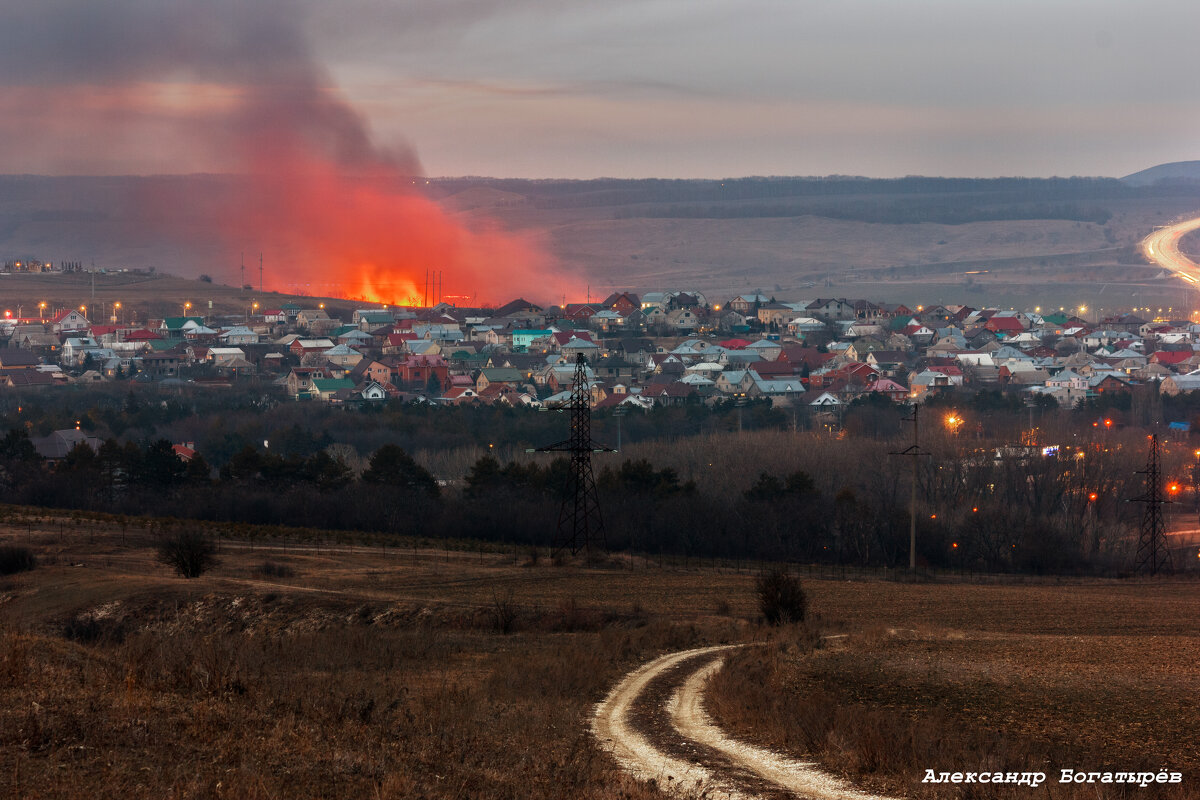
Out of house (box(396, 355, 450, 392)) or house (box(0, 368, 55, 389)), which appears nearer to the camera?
house (box(0, 368, 55, 389))

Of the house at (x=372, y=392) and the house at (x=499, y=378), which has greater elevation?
the house at (x=499, y=378)

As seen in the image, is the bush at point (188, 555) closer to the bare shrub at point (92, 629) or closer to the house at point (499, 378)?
the bare shrub at point (92, 629)

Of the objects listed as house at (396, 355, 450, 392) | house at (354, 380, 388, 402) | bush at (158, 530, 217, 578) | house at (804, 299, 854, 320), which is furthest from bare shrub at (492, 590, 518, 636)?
house at (804, 299, 854, 320)

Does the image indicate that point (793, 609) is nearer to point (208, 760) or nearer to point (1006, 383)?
point (208, 760)

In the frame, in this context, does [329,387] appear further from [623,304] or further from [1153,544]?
[1153,544]

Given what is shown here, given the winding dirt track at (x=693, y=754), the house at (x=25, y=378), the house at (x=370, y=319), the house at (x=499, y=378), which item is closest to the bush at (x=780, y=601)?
the winding dirt track at (x=693, y=754)

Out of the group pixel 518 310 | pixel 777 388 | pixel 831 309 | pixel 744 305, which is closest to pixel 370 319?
pixel 518 310

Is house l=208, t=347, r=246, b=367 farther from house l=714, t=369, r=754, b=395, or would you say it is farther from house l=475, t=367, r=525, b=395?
house l=714, t=369, r=754, b=395
